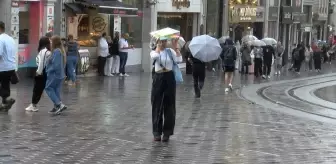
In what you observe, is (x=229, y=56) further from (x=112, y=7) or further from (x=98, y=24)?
(x=98, y=24)

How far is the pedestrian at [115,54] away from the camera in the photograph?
27.3 m

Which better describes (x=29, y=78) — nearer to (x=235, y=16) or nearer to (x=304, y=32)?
(x=235, y=16)

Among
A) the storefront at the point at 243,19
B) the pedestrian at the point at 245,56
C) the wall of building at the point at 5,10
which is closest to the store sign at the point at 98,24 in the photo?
the wall of building at the point at 5,10

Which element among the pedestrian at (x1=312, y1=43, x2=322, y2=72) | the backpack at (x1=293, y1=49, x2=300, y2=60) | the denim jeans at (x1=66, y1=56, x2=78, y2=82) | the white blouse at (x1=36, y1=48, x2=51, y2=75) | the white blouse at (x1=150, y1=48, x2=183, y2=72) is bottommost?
the pedestrian at (x1=312, y1=43, x2=322, y2=72)

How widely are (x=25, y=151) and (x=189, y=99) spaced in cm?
930

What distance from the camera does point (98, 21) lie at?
28.1m

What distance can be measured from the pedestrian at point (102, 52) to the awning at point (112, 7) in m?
1.00

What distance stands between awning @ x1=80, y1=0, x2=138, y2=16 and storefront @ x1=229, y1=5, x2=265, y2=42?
15.9 m

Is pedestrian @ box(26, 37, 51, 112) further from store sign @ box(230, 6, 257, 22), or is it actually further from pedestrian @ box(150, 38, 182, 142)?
store sign @ box(230, 6, 257, 22)

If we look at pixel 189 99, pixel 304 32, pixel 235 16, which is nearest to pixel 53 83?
pixel 189 99

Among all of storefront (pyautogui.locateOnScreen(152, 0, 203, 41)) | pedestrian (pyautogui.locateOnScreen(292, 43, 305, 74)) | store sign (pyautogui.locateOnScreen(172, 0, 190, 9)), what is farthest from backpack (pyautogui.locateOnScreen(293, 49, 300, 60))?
store sign (pyautogui.locateOnScreen(172, 0, 190, 9))

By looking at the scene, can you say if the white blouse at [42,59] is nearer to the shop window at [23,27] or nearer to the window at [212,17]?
the shop window at [23,27]

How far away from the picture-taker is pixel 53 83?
14.1m

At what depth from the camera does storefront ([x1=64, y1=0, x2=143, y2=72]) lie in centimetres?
2625
